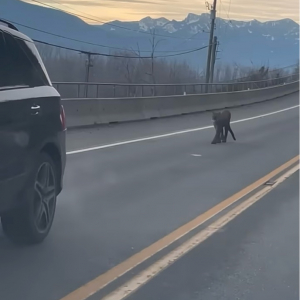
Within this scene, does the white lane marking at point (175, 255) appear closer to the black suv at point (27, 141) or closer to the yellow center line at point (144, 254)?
the yellow center line at point (144, 254)

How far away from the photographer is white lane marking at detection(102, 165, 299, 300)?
20.3 ft

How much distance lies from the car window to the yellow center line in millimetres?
1802

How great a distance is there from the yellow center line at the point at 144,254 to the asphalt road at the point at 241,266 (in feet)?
1.03

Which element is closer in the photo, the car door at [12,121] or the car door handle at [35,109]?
the car door at [12,121]

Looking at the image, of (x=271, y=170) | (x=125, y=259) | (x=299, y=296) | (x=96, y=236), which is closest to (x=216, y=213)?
(x=96, y=236)

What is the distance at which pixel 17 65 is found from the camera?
23.6 feet

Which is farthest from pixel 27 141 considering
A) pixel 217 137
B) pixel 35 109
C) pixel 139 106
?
pixel 139 106

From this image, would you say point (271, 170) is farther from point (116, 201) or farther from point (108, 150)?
point (116, 201)

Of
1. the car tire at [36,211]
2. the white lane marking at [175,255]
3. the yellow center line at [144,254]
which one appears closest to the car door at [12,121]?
the car tire at [36,211]

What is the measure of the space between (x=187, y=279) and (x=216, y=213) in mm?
3106

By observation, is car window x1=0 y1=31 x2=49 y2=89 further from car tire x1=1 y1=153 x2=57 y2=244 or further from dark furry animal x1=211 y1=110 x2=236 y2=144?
dark furry animal x1=211 y1=110 x2=236 y2=144

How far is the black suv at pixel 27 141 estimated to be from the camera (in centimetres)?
658

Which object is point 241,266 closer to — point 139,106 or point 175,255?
point 175,255

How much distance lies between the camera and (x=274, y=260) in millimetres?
7434
